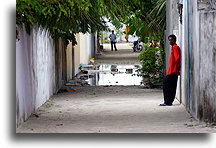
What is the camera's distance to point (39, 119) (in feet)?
38.9

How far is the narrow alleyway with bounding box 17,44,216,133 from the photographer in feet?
34.2

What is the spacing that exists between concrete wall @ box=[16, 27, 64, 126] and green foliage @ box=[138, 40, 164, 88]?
8.08 ft

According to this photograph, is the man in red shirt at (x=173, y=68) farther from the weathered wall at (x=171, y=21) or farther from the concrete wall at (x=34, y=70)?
the concrete wall at (x=34, y=70)

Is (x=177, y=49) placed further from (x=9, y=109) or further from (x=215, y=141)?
(x=9, y=109)

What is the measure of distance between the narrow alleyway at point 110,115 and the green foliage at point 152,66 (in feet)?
2.35

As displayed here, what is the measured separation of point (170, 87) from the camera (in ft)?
43.8

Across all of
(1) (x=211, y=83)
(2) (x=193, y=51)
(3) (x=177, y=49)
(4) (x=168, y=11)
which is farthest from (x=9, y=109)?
(4) (x=168, y=11)

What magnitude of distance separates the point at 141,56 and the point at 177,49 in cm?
539

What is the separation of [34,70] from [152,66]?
5.95 meters

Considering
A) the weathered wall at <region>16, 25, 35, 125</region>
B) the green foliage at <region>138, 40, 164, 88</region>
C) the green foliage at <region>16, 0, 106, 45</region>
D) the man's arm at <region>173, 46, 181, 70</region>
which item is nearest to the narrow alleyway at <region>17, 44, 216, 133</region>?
the weathered wall at <region>16, 25, 35, 125</region>

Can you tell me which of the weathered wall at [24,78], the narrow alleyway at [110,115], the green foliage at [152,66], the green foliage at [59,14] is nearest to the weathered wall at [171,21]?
the green foliage at [152,66]

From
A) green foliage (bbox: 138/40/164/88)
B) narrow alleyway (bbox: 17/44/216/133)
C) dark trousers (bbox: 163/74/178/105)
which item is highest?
green foliage (bbox: 138/40/164/88)

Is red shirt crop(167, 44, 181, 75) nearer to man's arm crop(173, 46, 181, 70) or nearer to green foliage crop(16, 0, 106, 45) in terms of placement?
man's arm crop(173, 46, 181, 70)

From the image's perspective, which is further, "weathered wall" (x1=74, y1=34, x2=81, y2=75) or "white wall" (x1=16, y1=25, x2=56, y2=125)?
"weathered wall" (x1=74, y1=34, x2=81, y2=75)
